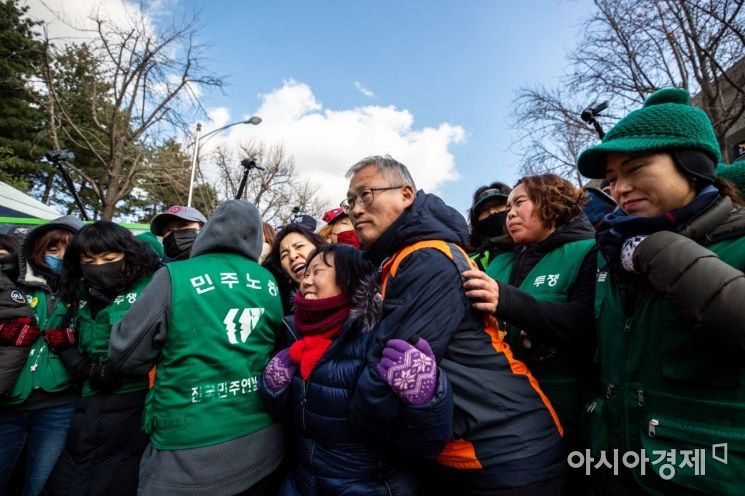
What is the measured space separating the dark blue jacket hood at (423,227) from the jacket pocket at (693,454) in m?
1.03

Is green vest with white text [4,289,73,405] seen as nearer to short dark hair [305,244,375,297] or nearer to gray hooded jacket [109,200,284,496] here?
gray hooded jacket [109,200,284,496]

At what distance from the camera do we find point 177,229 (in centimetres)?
388

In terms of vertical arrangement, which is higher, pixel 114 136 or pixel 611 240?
pixel 114 136

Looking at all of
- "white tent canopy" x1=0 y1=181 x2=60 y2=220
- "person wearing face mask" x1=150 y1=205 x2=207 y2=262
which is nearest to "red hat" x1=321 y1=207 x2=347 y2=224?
"person wearing face mask" x1=150 y1=205 x2=207 y2=262

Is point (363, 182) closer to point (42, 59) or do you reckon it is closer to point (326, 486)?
point (326, 486)

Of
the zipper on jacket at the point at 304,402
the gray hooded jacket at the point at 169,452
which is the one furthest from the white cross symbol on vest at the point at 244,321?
the zipper on jacket at the point at 304,402

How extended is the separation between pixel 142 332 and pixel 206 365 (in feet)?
1.18

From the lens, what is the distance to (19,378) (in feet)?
8.73

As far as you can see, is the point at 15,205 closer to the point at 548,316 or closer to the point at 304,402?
the point at 304,402

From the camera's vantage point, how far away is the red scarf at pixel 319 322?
1854 millimetres

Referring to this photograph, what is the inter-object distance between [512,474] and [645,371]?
0.67 metres

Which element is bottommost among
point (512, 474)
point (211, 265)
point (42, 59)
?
point (512, 474)

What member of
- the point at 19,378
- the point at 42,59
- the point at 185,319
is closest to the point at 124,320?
the point at 185,319

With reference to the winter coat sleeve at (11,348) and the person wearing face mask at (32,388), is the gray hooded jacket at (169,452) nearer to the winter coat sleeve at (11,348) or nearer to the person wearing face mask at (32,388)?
the person wearing face mask at (32,388)
